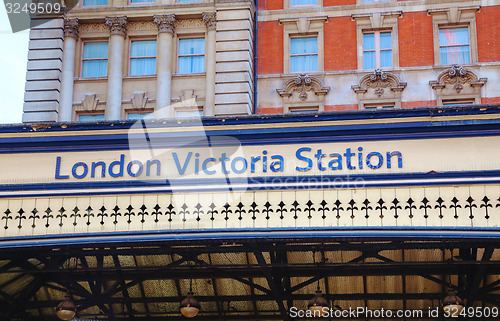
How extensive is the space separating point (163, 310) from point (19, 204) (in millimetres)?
4956

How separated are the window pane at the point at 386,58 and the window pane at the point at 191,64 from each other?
6.09m

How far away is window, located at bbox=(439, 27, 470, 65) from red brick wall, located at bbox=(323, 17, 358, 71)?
2891 millimetres

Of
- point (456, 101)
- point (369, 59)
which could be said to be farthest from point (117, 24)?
point (456, 101)

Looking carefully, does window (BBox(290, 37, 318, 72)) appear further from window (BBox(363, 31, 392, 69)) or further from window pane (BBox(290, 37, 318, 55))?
window (BBox(363, 31, 392, 69))

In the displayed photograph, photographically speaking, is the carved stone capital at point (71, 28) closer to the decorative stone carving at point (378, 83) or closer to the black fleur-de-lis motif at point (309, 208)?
the decorative stone carving at point (378, 83)

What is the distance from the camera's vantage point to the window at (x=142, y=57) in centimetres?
3098

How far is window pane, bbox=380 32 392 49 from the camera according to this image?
29906 mm

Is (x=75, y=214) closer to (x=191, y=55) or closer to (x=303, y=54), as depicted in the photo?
(x=303, y=54)

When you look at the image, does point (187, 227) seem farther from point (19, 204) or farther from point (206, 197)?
point (19, 204)

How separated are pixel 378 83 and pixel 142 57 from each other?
8266 mm

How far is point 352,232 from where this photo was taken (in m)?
12.3

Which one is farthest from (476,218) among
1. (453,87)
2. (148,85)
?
(148,85)

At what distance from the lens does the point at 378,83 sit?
2944cm

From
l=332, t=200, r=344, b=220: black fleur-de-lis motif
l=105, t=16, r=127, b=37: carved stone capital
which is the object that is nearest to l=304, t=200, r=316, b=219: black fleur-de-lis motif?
l=332, t=200, r=344, b=220: black fleur-de-lis motif
